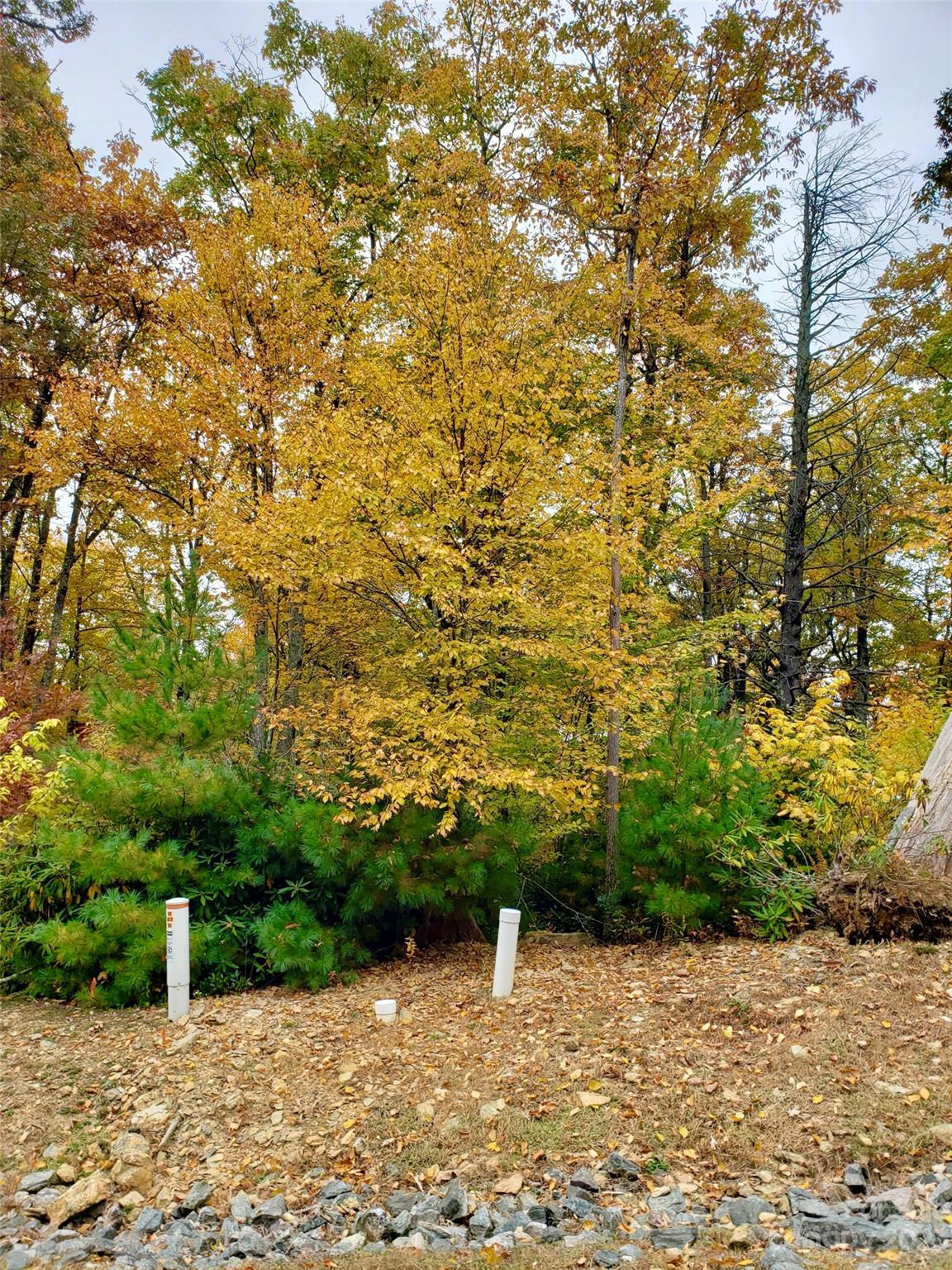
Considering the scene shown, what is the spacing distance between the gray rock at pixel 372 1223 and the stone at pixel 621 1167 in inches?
34.2

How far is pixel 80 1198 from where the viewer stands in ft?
9.73

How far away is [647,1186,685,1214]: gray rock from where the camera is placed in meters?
2.55

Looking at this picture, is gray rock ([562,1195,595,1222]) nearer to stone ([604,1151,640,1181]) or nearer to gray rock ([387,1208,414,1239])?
stone ([604,1151,640,1181])

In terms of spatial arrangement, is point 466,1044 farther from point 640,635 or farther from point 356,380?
point 356,380

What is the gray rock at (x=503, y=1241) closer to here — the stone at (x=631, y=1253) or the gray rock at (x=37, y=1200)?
the stone at (x=631, y=1253)

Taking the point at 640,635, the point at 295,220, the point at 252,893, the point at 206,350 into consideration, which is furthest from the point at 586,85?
the point at 252,893

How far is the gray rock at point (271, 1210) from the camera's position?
2830mm

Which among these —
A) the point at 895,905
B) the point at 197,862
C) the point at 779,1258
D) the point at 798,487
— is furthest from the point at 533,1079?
the point at 798,487

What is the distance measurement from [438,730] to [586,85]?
6728mm

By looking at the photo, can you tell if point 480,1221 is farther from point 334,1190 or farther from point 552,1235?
point 334,1190

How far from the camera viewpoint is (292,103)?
10891 mm

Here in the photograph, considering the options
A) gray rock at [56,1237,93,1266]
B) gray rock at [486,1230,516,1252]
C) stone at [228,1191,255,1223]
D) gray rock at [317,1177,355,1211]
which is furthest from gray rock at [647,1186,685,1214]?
gray rock at [56,1237,93,1266]

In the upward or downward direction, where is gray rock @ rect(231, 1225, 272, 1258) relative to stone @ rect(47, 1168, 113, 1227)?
upward

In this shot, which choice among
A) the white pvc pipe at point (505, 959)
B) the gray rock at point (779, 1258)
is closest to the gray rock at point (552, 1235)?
the gray rock at point (779, 1258)
